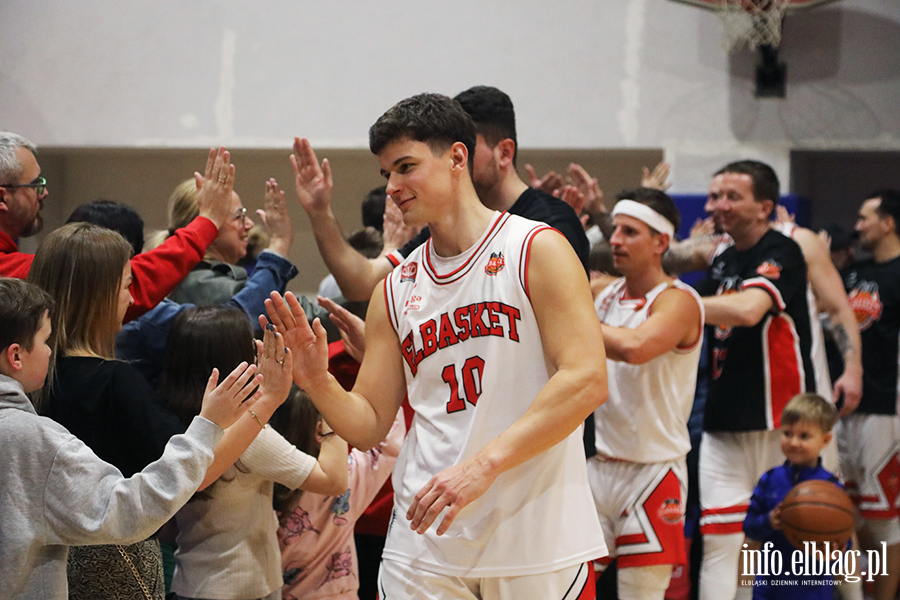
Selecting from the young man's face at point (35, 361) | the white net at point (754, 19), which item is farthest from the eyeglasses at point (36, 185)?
the white net at point (754, 19)

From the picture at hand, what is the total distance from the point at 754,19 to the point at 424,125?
18.8ft

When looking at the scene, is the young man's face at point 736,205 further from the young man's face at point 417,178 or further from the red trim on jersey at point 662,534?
the young man's face at point 417,178

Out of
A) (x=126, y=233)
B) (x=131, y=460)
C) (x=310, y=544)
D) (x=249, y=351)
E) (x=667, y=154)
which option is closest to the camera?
(x=131, y=460)

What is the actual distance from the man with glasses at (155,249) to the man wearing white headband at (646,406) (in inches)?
63.6

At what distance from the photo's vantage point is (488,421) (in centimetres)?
248

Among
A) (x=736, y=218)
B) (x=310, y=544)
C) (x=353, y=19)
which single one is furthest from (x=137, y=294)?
(x=353, y=19)

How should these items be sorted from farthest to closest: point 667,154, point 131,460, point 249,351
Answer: point 667,154
point 249,351
point 131,460

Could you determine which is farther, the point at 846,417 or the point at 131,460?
the point at 846,417

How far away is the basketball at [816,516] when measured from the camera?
429 centimetres

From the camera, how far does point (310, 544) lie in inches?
135

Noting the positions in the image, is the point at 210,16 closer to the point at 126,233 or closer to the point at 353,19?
the point at 353,19

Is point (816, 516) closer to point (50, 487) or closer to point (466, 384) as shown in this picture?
point (466, 384)

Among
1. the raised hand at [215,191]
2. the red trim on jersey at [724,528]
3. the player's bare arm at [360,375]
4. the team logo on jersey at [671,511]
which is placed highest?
the raised hand at [215,191]

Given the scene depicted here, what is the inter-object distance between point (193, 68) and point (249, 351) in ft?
19.5
